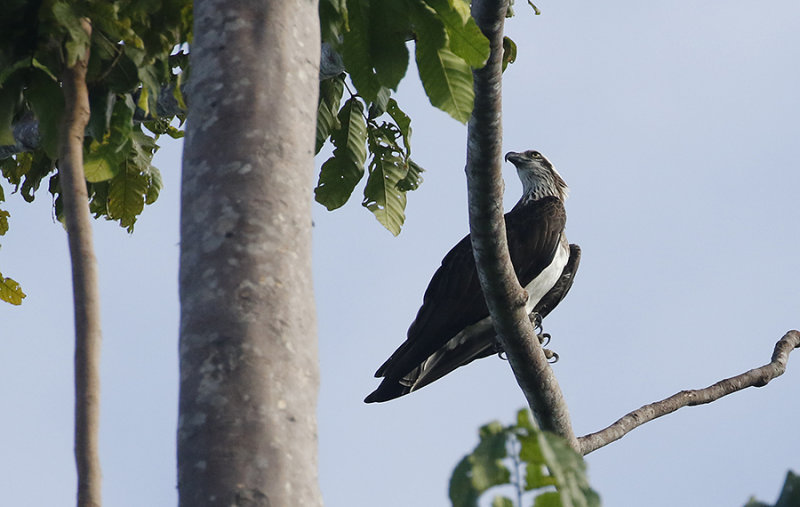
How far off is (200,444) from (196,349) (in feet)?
0.52

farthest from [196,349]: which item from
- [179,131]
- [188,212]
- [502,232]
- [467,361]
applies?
[467,361]

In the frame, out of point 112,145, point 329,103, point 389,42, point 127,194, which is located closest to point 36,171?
point 127,194

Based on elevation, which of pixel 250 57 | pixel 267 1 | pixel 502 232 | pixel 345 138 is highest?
pixel 345 138

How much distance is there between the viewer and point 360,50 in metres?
2.90

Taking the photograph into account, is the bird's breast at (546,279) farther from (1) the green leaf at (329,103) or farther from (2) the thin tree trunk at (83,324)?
(2) the thin tree trunk at (83,324)

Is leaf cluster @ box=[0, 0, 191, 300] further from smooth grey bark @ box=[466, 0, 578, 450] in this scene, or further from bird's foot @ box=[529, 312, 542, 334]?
bird's foot @ box=[529, 312, 542, 334]

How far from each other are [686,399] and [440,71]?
2.79 meters

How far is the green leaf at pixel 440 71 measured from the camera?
111 inches

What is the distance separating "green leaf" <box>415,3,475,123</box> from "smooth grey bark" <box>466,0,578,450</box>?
84 centimetres

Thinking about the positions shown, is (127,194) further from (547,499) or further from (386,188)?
(547,499)

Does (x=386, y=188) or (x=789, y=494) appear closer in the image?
(x=789, y=494)

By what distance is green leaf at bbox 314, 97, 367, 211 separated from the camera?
4.68 meters

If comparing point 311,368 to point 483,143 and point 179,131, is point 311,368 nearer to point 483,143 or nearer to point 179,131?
point 483,143

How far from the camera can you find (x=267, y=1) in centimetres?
200
